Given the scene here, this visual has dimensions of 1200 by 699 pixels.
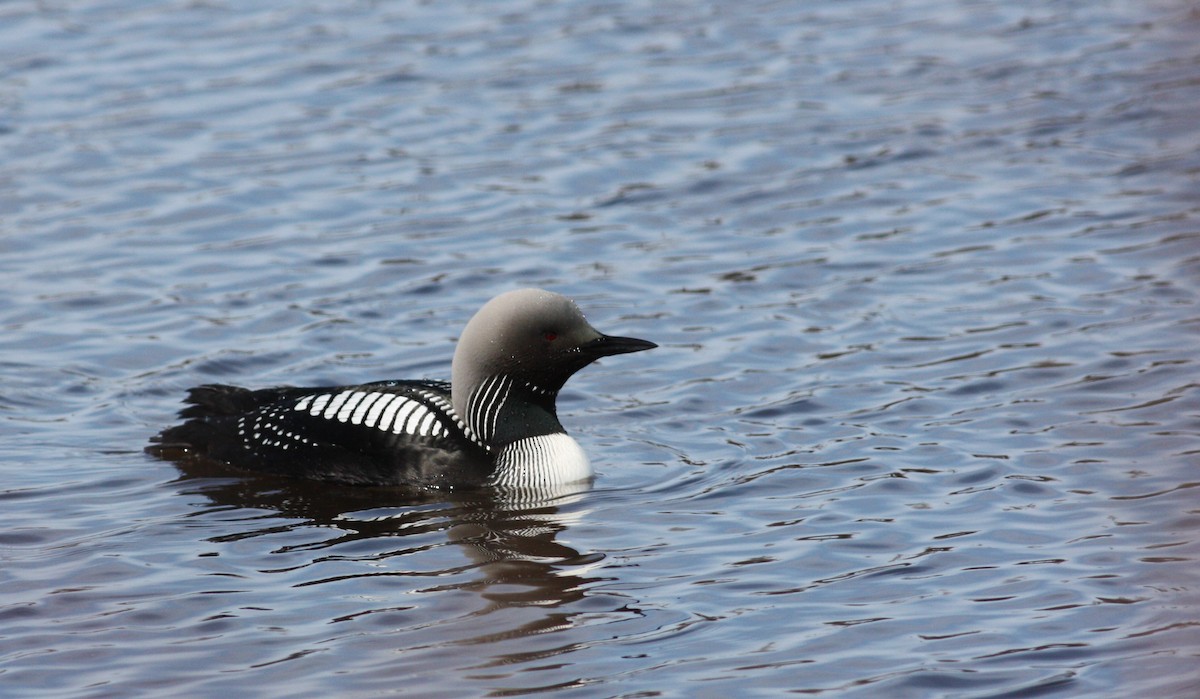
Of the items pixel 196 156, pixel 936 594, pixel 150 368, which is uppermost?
pixel 196 156

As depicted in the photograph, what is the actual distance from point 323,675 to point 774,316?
152 inches

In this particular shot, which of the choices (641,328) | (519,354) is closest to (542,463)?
(519,354)

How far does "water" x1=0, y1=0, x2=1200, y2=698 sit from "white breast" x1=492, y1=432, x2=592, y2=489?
0.41 ft

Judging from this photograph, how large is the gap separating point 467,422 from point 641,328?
178cm

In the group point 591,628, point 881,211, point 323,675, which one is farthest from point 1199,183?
point 323,675

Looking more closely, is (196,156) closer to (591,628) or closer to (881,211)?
(881,211)

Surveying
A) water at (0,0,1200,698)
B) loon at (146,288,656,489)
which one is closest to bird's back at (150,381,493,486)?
loon at (146,288,656,489)

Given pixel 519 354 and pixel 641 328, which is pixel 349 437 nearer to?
pixel 519 354

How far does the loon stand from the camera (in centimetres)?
652

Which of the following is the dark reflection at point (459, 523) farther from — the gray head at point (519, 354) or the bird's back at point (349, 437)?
the gray head at point (519, 354)

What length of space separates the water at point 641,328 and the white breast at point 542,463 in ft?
0.41

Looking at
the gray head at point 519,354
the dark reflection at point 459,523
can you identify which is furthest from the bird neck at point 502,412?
the dark reflection at point 459,523

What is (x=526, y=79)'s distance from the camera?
461 inches

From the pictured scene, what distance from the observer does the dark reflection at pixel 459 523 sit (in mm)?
5664
